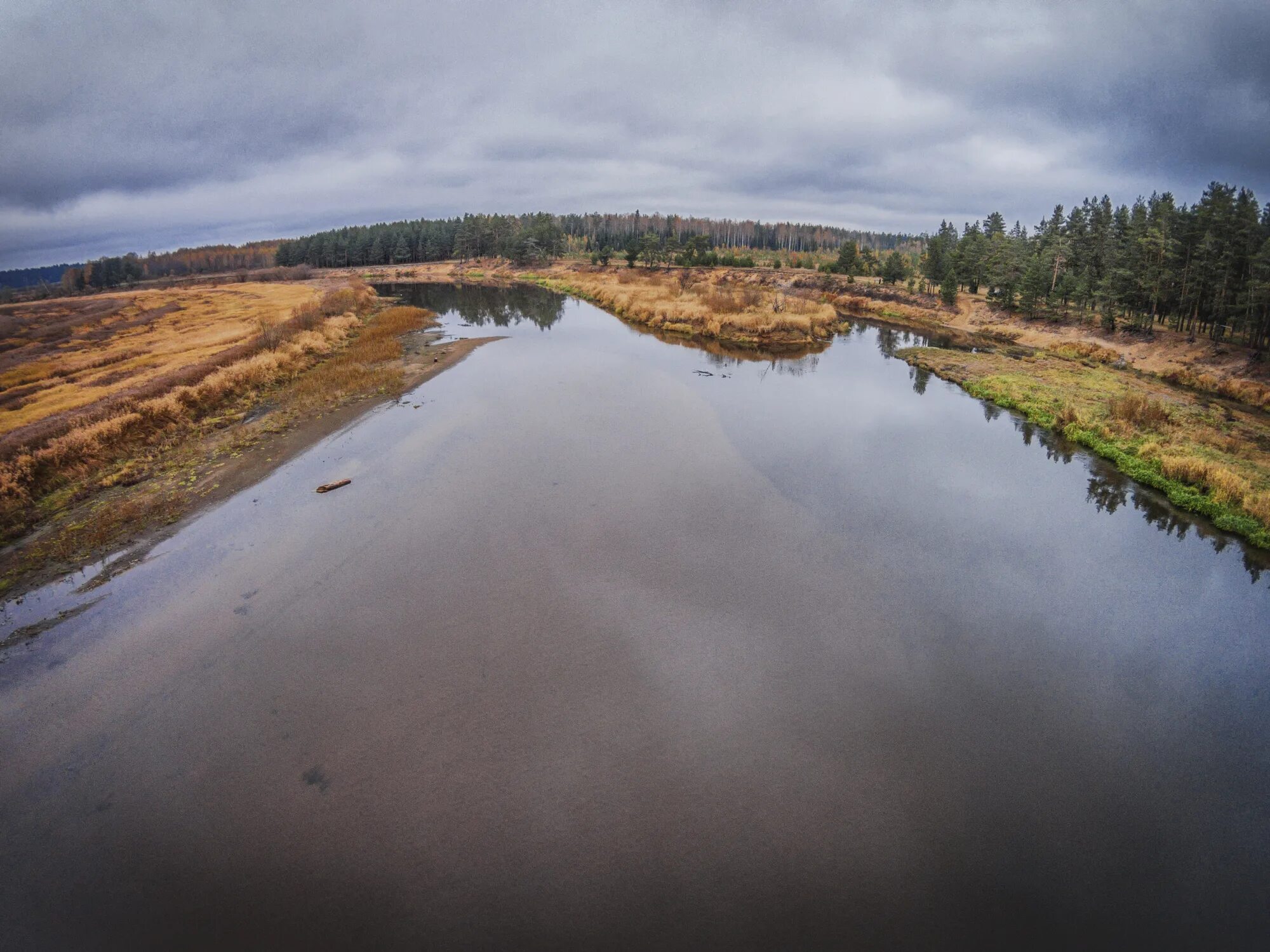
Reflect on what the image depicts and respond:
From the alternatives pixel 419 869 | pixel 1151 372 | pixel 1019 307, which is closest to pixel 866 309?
pixel 1019 307

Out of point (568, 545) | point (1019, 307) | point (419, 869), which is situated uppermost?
point (1019, 307)

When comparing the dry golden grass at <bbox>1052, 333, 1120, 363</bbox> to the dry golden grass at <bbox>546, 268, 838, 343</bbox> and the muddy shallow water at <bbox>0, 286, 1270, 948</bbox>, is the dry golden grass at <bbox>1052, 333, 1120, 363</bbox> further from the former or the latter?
the muddy shallow water at <bbox>0, 286, 1270, 948</bbox>

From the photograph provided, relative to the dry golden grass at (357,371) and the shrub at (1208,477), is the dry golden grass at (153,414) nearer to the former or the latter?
the dry golden grass at (357,371)

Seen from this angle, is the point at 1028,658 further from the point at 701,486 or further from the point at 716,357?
the point at 716,357

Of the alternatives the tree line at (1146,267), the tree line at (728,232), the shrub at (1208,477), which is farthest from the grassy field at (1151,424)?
the tree line at (728,232)

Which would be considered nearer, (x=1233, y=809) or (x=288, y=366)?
(x=1233, y=809)

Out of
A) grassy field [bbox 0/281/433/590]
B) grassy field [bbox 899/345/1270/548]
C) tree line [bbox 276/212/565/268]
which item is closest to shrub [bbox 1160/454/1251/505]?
grassy field [bbox 899/345/1270/548]
